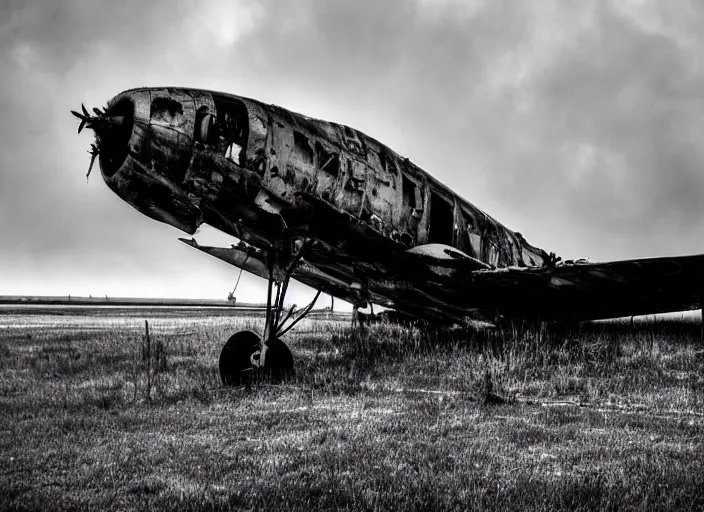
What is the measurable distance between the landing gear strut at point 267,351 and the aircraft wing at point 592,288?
10.4ft

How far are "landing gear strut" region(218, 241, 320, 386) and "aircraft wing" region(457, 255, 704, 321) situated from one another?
10.4 ft

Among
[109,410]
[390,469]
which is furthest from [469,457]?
[109,410]

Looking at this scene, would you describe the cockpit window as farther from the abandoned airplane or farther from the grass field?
the grass field

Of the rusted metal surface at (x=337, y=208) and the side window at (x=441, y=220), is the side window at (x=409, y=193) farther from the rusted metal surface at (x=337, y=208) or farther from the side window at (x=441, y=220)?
the side window at (x=441, y=220)

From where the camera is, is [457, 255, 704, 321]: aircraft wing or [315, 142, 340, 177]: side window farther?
[457, 255, 704, 321]: aircraft wing

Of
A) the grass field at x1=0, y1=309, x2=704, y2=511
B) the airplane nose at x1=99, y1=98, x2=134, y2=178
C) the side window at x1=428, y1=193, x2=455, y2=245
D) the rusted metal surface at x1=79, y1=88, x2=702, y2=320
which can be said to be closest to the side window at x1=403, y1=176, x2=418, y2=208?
the rusted metal surface at x1=79, y1=88, x2=702, y2=320

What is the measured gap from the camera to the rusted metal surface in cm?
659

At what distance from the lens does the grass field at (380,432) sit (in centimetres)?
352

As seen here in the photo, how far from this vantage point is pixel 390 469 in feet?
13.4

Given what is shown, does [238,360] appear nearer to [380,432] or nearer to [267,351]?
[267,351]

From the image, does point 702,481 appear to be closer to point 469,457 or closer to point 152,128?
point 469,457

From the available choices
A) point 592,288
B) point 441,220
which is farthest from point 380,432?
point 592,288

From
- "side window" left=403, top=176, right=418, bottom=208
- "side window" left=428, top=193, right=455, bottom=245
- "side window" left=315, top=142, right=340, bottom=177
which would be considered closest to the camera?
"side window" left=315, top=142, right=340, bottom=177

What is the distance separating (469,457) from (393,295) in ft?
20.0
